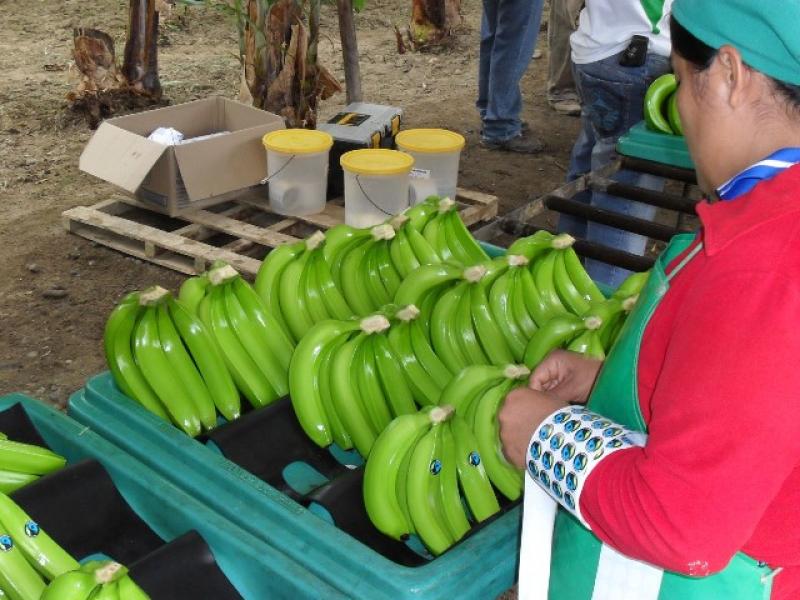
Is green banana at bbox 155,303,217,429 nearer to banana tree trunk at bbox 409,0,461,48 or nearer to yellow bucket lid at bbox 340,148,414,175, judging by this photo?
yellow bucket lid at bbox 340,148,414,175

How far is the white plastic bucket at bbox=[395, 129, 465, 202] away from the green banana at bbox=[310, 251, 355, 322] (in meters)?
2.40

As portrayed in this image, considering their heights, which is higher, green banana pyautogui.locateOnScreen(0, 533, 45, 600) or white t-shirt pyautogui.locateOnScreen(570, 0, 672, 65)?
white t-shirt pyautogui.locateOnScreen(570, 0, 672, 65)

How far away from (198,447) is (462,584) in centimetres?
61

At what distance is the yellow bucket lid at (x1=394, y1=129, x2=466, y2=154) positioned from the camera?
4.70 metres

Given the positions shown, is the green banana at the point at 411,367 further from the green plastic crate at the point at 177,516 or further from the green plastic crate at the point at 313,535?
the green plastic crate at the point at 177,516

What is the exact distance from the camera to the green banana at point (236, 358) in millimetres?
2090

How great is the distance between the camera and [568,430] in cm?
133

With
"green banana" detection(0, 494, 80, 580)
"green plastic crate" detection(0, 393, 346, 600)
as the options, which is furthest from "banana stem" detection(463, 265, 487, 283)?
"green banana" detection(0, 494, 80, 580)

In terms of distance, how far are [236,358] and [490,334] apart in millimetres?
613

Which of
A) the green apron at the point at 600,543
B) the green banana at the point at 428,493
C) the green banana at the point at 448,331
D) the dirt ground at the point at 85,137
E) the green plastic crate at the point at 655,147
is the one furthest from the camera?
the dirt ground at the point at 85,137

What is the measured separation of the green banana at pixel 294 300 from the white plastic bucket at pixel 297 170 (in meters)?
2.34

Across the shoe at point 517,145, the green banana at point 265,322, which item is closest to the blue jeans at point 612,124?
the green banana at point 265,322

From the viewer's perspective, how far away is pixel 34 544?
150 centimetres

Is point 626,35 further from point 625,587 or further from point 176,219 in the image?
point 625,587
